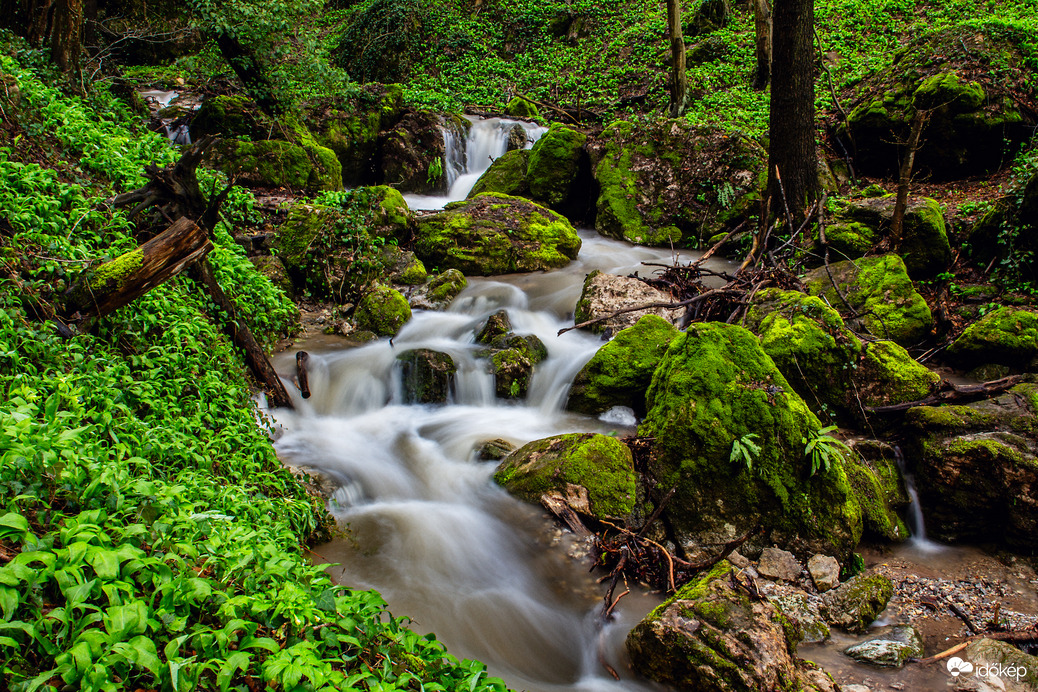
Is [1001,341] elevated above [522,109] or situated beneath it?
situated beneath

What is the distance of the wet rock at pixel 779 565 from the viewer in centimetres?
438

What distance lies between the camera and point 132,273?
4426mm

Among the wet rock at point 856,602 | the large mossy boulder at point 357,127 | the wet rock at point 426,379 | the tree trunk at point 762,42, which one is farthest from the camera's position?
the tree trunk at point 762,42

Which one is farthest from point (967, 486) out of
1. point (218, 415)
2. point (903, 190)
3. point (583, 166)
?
point (583, 166)

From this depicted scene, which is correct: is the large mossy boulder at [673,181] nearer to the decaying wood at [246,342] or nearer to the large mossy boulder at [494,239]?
the large mossy boulder at [494,239]

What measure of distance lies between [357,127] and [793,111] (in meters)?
10.3

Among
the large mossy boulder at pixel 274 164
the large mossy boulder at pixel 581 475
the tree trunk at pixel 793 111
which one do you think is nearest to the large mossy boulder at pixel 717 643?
the large mossy boulder at pixel 581 475

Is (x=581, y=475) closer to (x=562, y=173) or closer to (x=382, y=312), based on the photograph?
(x=382, y=312)

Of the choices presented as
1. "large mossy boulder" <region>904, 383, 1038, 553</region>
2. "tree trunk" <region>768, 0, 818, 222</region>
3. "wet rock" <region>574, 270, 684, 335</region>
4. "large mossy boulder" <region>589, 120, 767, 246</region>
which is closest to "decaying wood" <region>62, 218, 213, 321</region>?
"wet rock" <region>574, 270, 684, 335</region>

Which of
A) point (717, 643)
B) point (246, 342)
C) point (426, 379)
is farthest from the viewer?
point (426, 379)

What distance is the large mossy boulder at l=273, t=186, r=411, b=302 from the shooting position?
29.5 feet

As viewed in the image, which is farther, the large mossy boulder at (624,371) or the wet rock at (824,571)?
the large mossy boulder at (624,371)

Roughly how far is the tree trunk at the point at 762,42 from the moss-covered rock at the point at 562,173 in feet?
19.9

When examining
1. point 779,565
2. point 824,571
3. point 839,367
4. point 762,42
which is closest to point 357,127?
point 762,42
